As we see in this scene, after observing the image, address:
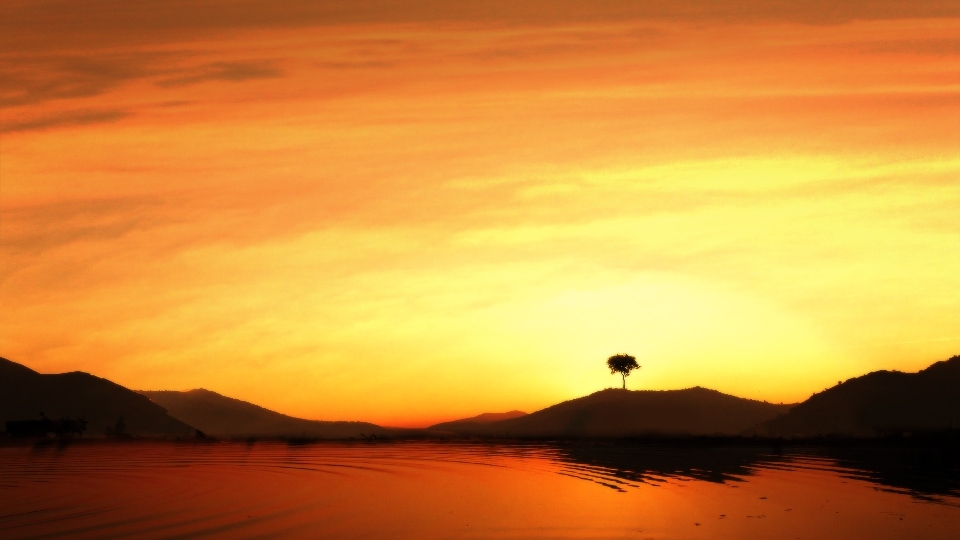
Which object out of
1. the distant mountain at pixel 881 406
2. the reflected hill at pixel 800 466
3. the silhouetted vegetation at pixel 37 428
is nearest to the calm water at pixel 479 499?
the reflected hill at pixel 800 466

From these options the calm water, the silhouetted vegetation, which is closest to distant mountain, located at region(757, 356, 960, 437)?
the calm water

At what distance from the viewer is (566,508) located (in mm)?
43656

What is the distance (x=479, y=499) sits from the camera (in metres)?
48.4

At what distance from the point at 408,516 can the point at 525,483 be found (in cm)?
1833

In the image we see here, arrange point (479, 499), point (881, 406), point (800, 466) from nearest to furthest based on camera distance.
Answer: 1. point (479, 499)
2. point (800, 466)
3. point (881, 406)

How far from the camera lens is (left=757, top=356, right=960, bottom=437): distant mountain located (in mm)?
Result: 163750

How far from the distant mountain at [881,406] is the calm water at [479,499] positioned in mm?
93425

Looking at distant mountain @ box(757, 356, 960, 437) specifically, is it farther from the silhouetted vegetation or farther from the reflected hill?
the silhouetted vegetation

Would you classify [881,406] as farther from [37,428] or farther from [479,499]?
[479,499]

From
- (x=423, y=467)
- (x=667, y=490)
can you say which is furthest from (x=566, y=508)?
(x=423, y=467)

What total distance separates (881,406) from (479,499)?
486 feet

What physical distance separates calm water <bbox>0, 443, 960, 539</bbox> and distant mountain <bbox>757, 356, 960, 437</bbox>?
9342 centimetres

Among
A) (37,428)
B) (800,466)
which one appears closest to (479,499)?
(800,466)

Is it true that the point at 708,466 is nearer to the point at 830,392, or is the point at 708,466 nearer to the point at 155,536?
the point at 155,536
